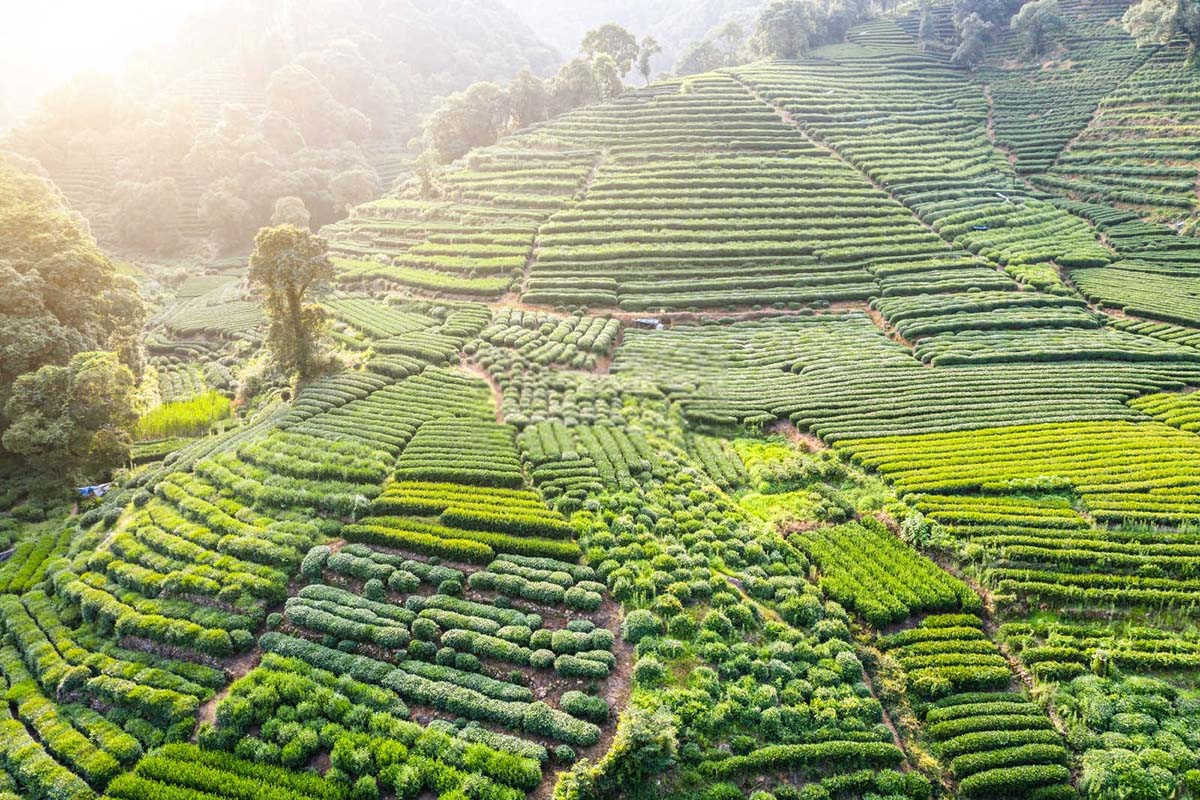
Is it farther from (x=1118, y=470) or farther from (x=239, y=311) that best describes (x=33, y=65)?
(x=1118, y=470)

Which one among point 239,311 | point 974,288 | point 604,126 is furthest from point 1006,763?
point 604,126

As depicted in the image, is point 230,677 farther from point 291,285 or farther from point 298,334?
point 291,285

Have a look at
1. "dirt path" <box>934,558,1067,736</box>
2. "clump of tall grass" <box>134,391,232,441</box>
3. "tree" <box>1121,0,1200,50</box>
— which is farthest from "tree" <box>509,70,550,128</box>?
"dirt path" <box>934,558,1067,736</box>

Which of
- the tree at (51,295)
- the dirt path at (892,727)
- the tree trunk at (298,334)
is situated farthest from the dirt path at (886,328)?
the tree at (51,295)

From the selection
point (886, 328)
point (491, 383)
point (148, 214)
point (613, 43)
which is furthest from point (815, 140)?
point (148, 214)

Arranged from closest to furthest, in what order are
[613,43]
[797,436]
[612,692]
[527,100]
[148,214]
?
1. [612,692]
2. [797,436]
3. [148,214]
4. [527,100]
5. [613,43]
